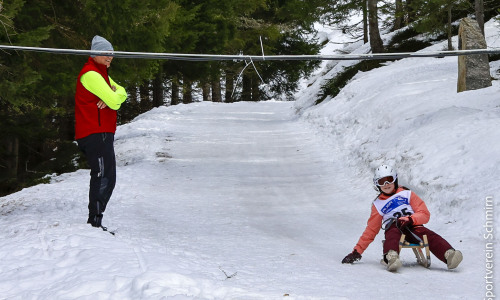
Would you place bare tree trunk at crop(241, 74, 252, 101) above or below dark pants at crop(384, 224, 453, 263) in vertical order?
below

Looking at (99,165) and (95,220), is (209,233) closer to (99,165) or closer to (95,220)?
(95,220)

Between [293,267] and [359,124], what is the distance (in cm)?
956

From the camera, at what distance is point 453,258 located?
5348 mm

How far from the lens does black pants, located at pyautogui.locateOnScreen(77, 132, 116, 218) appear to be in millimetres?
6293

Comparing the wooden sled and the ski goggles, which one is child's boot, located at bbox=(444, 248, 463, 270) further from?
the ski goggles

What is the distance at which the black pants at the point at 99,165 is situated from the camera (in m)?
6.29

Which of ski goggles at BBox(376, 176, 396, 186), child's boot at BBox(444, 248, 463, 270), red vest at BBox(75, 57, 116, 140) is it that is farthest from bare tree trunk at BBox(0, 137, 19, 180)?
child's boot at BBox(444, 248, 463, 270)

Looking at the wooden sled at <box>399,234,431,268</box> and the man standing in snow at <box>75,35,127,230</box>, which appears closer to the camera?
the wooden sled at <box>399,234,431,268</box>

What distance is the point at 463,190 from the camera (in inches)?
309

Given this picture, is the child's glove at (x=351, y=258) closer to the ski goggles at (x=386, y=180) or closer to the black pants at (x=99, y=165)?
the ski goggles at (x=386, y=180)

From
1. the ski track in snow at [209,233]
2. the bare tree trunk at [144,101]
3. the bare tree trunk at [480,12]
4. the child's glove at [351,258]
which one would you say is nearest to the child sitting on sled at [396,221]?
the child's glove at [351,258]

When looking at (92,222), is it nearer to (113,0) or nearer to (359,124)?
(113,0)

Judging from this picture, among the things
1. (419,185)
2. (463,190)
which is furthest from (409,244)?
(419,185)

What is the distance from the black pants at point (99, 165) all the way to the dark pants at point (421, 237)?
3241 mm
